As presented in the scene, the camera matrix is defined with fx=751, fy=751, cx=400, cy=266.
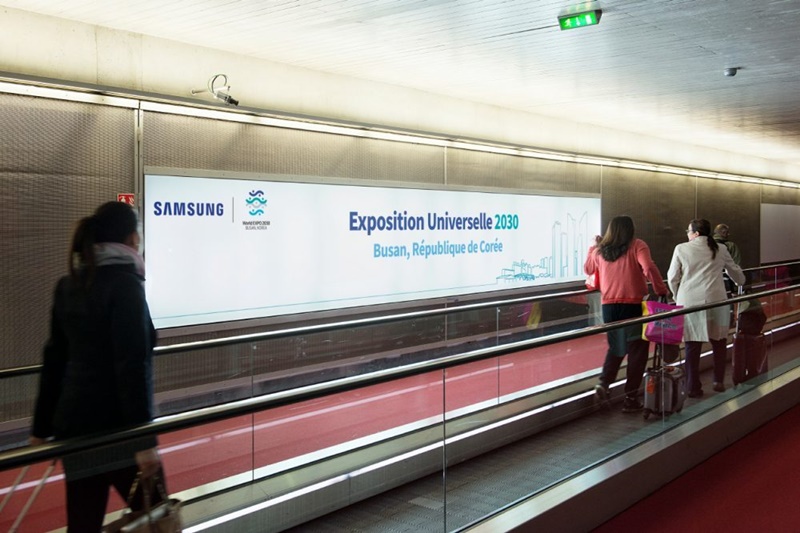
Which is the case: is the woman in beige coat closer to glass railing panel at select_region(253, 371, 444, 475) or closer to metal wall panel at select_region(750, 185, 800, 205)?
glass railing panel at select_region(253, 371, 444, 475)

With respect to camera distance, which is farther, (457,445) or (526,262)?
(526,262)

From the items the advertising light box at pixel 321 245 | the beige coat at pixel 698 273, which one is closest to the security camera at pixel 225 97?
the advertising light box at pixel 321 245

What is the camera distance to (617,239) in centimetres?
618

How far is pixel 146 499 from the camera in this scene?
248 cm

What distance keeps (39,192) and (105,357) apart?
370cm

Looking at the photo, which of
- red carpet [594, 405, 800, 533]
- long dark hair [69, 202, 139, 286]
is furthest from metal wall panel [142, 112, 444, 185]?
red carpet [594, 405, 800, 533]

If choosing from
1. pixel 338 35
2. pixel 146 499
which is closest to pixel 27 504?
pixel 146 499

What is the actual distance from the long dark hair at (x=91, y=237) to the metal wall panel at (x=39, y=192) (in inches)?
133

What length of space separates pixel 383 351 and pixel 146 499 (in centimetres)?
645

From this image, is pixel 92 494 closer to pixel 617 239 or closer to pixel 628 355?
pixel 628 355

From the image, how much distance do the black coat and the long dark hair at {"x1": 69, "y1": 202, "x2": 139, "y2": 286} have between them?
1.5 inches

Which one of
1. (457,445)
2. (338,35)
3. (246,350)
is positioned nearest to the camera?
(457,445)

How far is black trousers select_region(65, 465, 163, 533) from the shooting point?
229cm

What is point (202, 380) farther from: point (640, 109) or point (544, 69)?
point (640, 109)
